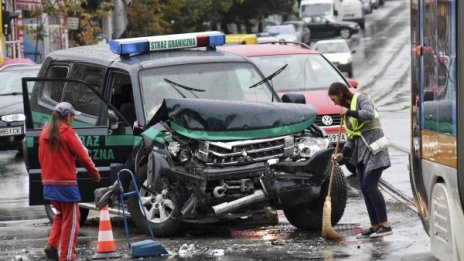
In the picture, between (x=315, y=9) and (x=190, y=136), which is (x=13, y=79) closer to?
(x=190, y=136)

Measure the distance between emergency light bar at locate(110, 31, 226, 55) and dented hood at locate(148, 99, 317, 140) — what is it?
145cm

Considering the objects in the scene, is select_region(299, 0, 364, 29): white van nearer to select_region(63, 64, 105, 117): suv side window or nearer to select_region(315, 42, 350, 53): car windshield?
select_region(315, 42, 350, 53): car windshield

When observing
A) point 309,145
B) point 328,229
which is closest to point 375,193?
point 328,229

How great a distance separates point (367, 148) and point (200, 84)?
7.33 feet

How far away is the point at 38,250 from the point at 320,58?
29.7 ft

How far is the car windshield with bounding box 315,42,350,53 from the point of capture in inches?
1949

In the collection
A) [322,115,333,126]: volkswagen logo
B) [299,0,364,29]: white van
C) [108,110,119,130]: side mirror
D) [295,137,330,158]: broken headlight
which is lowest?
[299,0,364,29]: white van

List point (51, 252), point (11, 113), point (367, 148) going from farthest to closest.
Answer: point (11, 113) → point (367, 148) → point (51, 252)

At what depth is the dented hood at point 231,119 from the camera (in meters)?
12.3

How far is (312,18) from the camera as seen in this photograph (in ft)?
231

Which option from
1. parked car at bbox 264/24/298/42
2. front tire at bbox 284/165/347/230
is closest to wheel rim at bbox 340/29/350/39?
parked car at bbox 264/24/298/42

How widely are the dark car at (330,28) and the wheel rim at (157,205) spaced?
2238 inches

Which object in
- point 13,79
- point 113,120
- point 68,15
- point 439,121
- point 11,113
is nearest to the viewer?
point 439,121

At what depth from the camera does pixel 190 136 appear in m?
12.3
